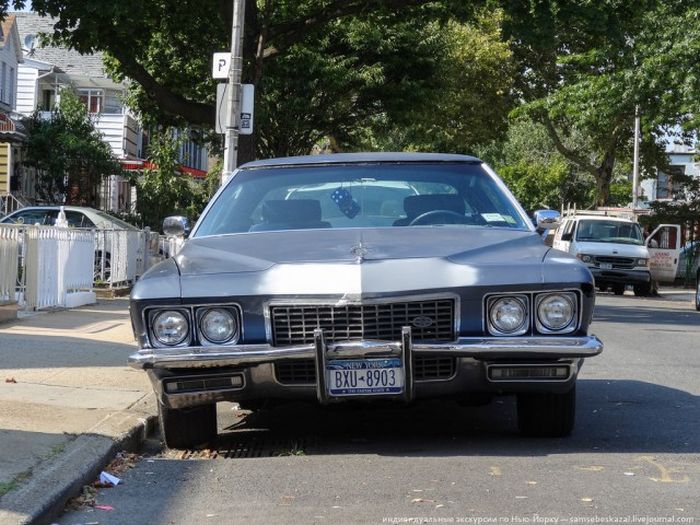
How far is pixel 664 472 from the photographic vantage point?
682cm

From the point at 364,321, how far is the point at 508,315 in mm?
748

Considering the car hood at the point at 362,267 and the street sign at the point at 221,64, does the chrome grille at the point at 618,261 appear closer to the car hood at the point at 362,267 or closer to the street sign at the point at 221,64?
the street sign at the point at 221,64

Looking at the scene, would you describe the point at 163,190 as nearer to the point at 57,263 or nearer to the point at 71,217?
the point at 71,217

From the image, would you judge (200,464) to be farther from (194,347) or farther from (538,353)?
Result: (538,353)

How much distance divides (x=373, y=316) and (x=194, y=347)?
0.93m

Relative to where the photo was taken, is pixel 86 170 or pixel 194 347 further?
pixel 86 170

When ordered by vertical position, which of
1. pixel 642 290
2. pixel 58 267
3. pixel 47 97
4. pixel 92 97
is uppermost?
pixel 92 97

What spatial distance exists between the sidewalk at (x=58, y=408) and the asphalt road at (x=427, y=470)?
237 millimetres

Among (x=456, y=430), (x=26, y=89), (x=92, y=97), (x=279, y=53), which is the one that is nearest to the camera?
(x=456, y=430)

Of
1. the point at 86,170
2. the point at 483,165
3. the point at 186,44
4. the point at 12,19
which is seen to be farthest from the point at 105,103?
the point at 483,165

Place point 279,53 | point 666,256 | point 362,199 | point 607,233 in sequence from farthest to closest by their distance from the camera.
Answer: point 666,256 < point 607,233 < point 279,53 < point 362,199

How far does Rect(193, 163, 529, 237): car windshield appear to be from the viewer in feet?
27.7

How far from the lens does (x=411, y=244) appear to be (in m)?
7.46

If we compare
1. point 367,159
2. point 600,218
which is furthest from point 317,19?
point 367,159
